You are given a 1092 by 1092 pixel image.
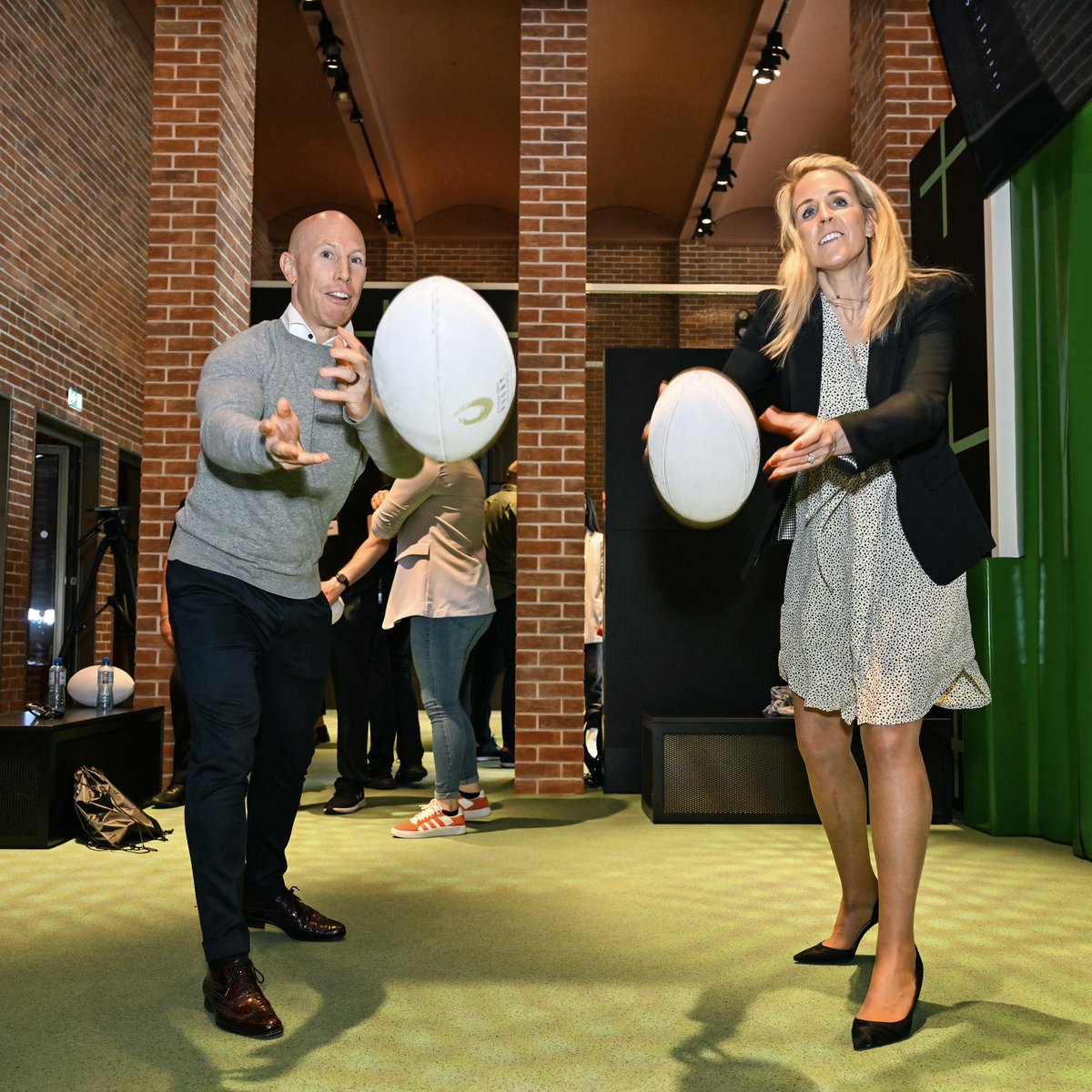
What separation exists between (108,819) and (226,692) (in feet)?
6.41

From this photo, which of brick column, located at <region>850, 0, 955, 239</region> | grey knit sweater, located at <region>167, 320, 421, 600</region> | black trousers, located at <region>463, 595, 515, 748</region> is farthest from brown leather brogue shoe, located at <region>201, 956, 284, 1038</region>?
brick column, located at <region>850, 0, 955, 239</region>

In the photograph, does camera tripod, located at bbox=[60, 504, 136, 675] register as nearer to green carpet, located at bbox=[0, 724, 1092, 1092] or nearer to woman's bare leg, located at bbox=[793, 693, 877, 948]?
green carpet, located at bbox=[0, 724, 1092, 1092]

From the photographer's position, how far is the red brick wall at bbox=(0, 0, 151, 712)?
6.95 m

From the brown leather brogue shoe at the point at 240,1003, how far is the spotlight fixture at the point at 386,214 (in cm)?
970

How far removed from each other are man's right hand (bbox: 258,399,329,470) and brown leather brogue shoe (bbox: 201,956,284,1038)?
88 centimetres

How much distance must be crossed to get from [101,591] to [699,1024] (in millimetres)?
7668

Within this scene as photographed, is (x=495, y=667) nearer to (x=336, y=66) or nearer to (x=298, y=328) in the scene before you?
(x=298, y=328)

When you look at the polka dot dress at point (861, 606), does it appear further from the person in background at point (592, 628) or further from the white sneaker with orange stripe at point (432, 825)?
the person in background at point (592, 628)

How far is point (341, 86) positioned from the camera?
26.6ft

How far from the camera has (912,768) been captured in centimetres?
188

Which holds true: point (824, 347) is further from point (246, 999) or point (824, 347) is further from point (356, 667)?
point (356, 667)

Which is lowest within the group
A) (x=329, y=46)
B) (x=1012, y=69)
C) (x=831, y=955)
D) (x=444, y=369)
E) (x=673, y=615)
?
(x=831, y=955)

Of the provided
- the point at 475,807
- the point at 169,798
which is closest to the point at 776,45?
the point at 475,807

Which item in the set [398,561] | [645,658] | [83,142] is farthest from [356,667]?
[83,142]
